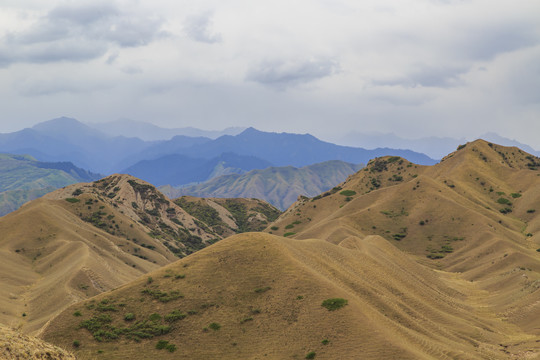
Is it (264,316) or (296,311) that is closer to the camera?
(296,311)

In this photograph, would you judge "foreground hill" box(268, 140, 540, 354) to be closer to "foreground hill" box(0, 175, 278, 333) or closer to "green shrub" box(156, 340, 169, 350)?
"foreground hill" box(0, 175, 278, 333)

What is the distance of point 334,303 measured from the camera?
5409 cm

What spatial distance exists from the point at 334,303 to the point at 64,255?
93.8 m

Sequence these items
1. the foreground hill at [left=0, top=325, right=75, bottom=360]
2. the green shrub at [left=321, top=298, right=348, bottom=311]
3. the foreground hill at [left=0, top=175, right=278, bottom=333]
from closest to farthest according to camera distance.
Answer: the foreground hill at [left=0, top=325, right=75, bottom=360] → the green shrub at [left=321, top=298, right=348, bottom=311] → the foreground hill at [left=0, top=175, right=278, bottom=333]

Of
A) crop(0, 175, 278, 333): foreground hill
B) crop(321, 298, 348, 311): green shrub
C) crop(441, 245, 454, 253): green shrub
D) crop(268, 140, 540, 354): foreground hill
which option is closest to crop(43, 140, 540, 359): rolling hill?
crop(321, 298, 348, 311): green shrub

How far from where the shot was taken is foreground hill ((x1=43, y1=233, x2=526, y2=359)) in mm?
50156

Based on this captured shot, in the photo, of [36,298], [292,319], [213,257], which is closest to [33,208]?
[36,298]

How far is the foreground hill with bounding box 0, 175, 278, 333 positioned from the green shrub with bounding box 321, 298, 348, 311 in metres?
54.7

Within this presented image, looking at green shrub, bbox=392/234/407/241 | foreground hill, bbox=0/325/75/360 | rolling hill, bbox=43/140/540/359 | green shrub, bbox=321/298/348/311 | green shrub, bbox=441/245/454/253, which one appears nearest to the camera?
foreground hill, bbox=0/325/75/360

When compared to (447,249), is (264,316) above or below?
above

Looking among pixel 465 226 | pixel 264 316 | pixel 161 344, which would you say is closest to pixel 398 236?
pixel 465 226

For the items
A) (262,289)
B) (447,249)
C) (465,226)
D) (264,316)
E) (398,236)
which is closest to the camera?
(264,316)

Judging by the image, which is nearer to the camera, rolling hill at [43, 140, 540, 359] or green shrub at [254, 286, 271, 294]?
rolling hill at [43, 140, 540, 359]

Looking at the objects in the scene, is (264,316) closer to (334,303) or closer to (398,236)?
(334,303)
